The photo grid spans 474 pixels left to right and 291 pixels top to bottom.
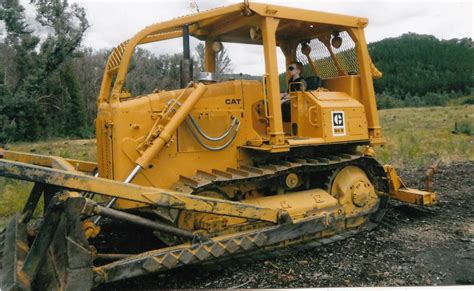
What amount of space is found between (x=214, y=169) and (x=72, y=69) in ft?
40.0

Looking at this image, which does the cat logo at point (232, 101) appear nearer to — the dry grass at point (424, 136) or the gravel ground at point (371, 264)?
the gravel ground at point (371, 264)

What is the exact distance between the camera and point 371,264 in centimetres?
446

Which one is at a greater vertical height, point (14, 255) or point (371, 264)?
point (14, 255)

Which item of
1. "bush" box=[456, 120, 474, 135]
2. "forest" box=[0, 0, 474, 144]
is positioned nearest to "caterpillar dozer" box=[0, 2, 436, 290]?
"forest" box=[0, 0, 474, 144]

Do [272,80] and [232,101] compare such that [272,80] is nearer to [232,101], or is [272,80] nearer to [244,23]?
[232,101]

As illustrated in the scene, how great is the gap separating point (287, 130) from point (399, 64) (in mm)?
11251

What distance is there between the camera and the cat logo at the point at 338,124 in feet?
16.4

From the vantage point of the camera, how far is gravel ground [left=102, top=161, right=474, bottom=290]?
13.4 feet

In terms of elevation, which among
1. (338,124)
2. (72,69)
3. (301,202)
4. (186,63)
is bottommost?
(301,202)

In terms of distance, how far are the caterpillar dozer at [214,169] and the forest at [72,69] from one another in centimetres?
72

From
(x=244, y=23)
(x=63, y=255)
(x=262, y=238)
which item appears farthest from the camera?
(x=244, y=23)

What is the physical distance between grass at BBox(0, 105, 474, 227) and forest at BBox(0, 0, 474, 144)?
400 mm

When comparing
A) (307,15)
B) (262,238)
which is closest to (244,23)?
(307,15)

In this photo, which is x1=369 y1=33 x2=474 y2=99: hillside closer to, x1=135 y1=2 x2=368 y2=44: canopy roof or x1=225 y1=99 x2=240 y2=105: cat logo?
x1=135 y1=2 x2=368 y2=44: canopy roof
